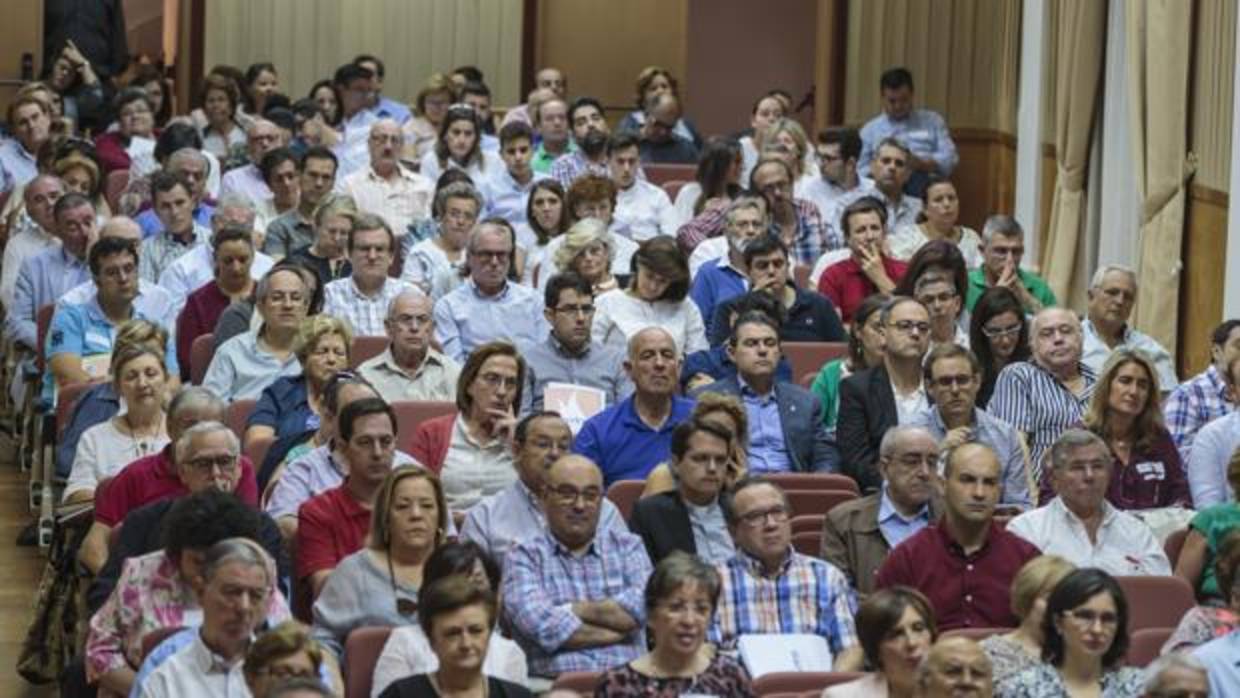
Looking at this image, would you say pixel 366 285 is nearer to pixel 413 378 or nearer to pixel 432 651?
pixel 413 378

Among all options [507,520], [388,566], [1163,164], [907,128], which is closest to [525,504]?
[507,520]

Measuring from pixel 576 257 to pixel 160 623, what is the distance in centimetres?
372

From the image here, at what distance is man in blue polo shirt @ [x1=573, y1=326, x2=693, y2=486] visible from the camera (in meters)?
7.43

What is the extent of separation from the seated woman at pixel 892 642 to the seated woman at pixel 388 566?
3.45 ft

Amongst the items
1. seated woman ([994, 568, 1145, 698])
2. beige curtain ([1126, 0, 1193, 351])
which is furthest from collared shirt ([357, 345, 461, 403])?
beige curtain ([1126, 0, 1193, 351])

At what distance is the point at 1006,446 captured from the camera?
291 inches

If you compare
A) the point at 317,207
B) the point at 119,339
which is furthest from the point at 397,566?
the point at 317,207

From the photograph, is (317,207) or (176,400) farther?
(317,207)

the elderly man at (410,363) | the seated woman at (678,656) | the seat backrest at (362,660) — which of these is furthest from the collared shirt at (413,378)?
the seated woman at (678,656)

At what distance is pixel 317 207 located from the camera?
406 inches

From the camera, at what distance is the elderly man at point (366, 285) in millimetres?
9062

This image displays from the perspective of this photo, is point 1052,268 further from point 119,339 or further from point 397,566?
point 397,566

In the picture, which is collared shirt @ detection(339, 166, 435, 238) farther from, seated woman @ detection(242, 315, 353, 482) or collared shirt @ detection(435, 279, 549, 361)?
seated woman @ detection(242, 315, 353, 482)

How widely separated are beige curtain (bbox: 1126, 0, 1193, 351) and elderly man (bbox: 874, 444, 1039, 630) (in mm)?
3767
